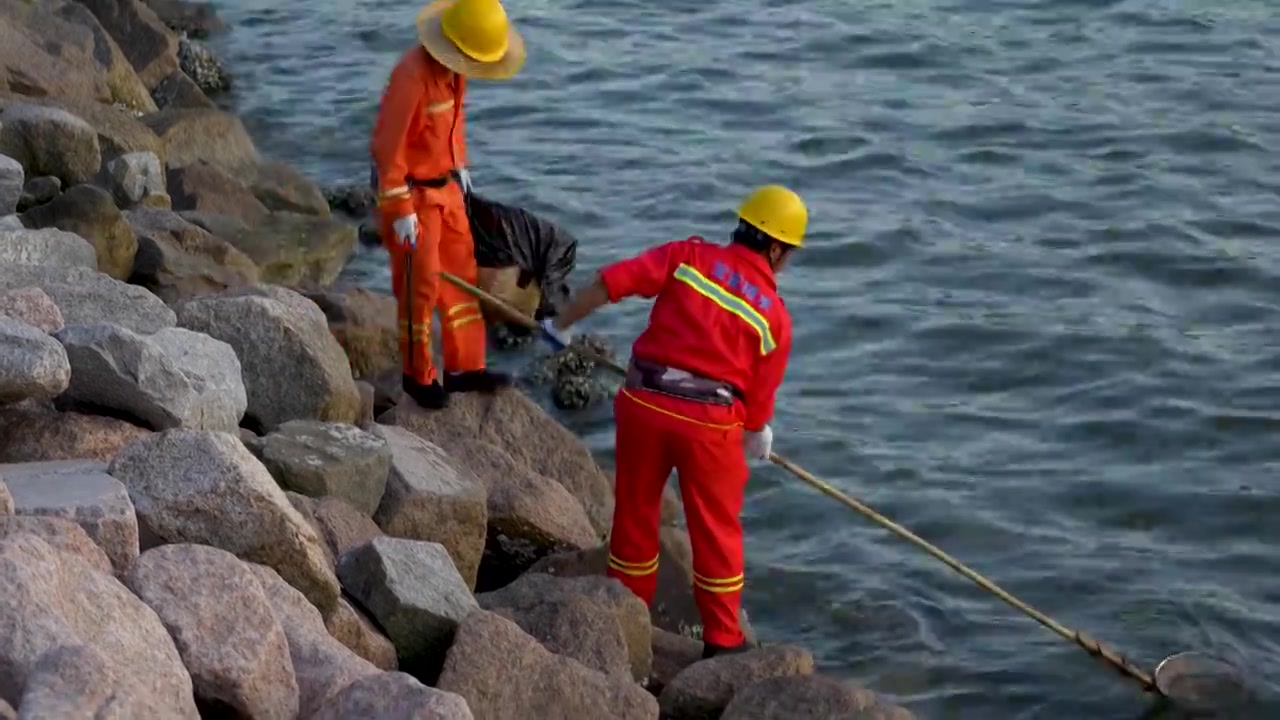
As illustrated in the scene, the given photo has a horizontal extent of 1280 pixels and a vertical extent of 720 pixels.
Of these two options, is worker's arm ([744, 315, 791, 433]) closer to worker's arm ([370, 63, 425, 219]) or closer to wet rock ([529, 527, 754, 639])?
wet rock ([529, 527, 754, 639])

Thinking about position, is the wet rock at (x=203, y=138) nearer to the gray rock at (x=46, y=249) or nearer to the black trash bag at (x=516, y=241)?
the gray rock at (x=46, y=249)

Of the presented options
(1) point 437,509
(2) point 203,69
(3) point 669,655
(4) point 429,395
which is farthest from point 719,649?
(2) point 203,69

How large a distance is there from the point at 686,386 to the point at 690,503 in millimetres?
469

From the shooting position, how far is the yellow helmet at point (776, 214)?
22.5 feet

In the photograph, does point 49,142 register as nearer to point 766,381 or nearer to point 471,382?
point 471,382

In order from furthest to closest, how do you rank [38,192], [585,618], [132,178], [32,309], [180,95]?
1. [180,95]
2. [132,178]
3. [38,192]
4. [32,309]
5. [585,618]

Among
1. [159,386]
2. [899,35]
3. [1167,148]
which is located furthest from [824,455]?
[899,35]

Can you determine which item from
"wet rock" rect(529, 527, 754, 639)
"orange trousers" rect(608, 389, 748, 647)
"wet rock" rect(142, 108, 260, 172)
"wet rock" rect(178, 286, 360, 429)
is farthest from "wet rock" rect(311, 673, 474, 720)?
"wet rock" rect(142, 108, 260, 172)

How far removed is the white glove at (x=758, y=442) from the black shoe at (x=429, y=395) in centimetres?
194

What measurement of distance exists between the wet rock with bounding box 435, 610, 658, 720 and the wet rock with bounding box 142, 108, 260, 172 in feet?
25.8

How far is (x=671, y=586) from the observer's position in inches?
305

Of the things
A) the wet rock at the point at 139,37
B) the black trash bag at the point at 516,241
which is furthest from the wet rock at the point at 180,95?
the black trash bag at the point at 516,241

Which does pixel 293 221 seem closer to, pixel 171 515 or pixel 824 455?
pixel 824 455

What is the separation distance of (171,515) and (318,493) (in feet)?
3.92
